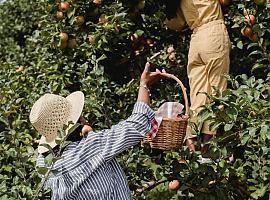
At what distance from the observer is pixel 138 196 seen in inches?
141

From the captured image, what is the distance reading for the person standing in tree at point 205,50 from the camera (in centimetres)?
359

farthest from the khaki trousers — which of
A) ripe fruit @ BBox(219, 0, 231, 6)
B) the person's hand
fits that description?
the person's hand

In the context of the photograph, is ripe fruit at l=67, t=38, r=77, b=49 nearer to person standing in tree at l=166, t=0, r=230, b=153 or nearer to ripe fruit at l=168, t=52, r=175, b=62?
ripe fruit at l=168, t=52, r=175, b=62

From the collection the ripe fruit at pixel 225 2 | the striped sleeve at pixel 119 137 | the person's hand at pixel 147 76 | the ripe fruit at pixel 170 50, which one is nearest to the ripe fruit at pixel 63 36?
the ripe fruit at pixel 170 50

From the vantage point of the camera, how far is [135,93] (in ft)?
14.3

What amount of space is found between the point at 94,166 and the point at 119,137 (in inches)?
6.2

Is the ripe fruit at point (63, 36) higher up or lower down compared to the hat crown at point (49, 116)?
lower down

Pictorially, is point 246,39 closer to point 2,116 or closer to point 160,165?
point 160,165

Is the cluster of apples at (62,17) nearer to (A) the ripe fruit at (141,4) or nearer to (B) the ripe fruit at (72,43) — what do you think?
(B) the ripe fruit at (72,43)

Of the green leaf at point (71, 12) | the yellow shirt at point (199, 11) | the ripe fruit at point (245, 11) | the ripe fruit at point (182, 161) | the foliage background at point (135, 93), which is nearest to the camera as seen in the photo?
the foliage background at point (135, 93)

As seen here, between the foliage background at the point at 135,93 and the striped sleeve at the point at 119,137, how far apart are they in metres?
0.36

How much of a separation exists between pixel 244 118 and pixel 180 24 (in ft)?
4.21

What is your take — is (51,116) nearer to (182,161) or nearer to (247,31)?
(182,161)

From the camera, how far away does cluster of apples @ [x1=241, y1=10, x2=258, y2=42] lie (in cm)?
371
